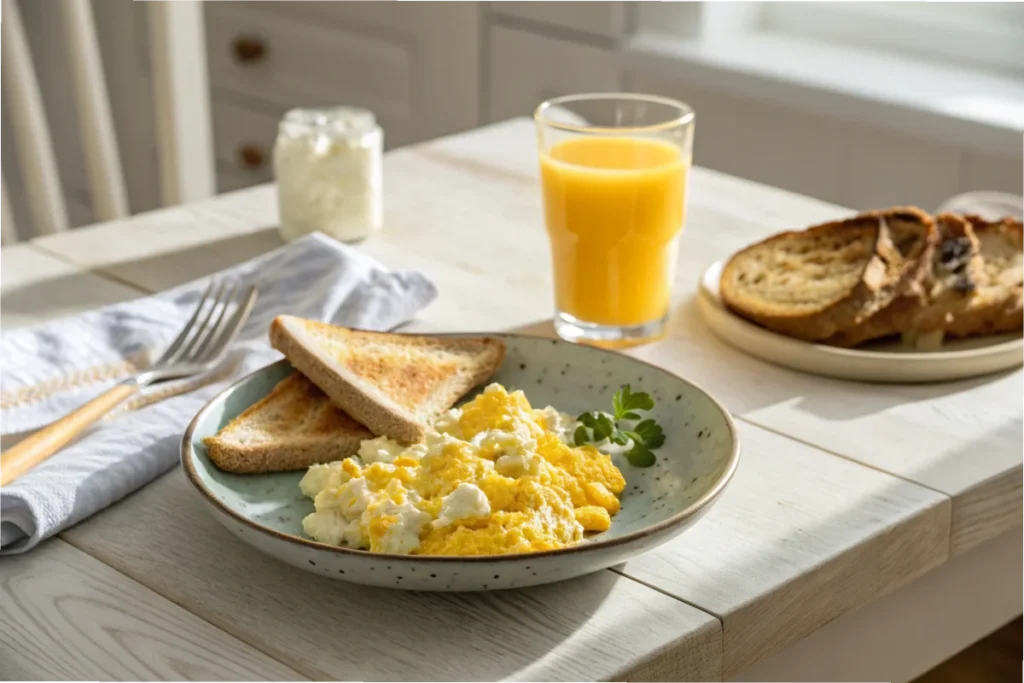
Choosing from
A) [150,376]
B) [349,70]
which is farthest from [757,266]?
[349,70]

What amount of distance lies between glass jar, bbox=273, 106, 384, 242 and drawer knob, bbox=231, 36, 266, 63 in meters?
1.89

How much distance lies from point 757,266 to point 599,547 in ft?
1.89

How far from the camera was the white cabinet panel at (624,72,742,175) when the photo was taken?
2.43m

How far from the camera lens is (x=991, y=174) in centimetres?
209

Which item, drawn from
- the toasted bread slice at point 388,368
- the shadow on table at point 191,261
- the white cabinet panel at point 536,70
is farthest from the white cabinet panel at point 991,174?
the toasted bread slice at point 388,368

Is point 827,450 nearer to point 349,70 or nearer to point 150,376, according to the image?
point 150,376

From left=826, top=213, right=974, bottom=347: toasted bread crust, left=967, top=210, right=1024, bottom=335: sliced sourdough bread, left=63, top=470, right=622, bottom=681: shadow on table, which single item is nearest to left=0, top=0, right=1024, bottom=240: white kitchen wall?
left=967, top=210, right=1024, bottom=335: sliced sourdough bread

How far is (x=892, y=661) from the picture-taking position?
0.94 metres

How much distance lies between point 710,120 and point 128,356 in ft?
5.13

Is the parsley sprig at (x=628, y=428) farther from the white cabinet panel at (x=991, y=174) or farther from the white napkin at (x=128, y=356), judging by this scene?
the white cabinet panel at (x=991, y=174)

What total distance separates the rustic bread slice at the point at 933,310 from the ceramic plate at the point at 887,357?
14mm

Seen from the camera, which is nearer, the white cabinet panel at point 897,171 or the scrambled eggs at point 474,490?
the scrambled eggs at point 474,490

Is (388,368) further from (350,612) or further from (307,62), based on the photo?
(307,62)

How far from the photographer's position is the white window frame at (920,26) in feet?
7.50
